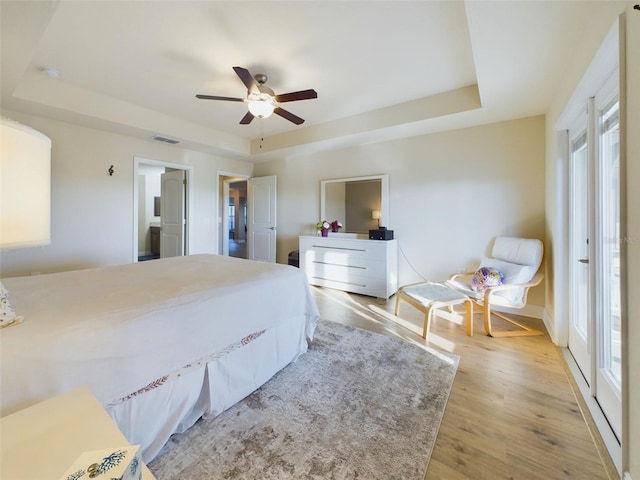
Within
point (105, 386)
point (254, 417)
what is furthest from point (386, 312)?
point (105, 386)

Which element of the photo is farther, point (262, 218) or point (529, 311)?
point (262, 218)

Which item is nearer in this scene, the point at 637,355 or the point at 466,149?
the point at 637,355

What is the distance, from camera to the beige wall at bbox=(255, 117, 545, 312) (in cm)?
308

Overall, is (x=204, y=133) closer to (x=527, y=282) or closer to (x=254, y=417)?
(x=254, y=417)

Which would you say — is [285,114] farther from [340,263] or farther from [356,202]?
[340,263]

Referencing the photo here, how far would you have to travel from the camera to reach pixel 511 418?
1.54 m

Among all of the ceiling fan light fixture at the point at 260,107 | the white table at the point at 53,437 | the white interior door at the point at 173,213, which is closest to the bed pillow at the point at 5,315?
the white table at the point at 53,437

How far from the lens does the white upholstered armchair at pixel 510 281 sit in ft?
8.50

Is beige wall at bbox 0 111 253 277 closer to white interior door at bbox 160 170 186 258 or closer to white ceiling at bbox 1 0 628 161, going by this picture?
white ceiling at bbox 1 0 628 161

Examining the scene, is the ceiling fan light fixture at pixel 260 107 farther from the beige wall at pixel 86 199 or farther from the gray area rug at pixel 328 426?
the beige wall at pixel 86 199

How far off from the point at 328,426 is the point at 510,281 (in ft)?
7.64

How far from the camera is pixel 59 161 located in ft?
10.5

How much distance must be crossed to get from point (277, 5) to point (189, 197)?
11.4 ft

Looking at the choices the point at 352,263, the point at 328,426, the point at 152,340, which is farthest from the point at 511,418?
the point at 352,263
